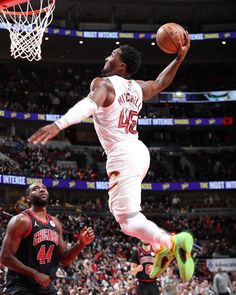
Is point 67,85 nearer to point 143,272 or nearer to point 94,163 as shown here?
point 94,163

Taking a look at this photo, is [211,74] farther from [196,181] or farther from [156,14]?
[196,181]

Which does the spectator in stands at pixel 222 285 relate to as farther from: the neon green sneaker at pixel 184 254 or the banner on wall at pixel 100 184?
the neon green sneaker at pixel 184 254

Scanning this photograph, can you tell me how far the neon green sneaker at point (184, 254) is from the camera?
15.4 ft

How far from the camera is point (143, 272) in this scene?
10.3 m

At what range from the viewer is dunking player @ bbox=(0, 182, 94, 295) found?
5.66 metres

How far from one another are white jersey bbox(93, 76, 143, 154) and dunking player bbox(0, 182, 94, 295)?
3.73 ft

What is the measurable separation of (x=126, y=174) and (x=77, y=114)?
864mm

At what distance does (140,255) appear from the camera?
34.6 ft

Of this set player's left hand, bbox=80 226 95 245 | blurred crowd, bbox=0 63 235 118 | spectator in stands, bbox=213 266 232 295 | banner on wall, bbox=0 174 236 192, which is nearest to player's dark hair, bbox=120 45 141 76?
player's left hand, bbox=80 226 95 245

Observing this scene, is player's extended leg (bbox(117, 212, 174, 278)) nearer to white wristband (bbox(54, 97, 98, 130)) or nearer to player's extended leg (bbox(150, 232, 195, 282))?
player's extended leg (bbox(150, 232, 195, 282))

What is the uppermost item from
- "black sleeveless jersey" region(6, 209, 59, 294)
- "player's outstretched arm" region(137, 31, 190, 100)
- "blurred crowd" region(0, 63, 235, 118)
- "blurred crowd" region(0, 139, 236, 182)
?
"blurred crowd" region(0, 63, 235, 118)

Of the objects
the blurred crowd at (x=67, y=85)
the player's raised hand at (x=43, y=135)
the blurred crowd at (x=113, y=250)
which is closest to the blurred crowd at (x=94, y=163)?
the blurred crowd at (x=113, y=250)

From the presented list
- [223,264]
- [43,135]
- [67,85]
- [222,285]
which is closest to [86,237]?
[43,135]

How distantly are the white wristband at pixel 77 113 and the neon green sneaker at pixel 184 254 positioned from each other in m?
1.24
